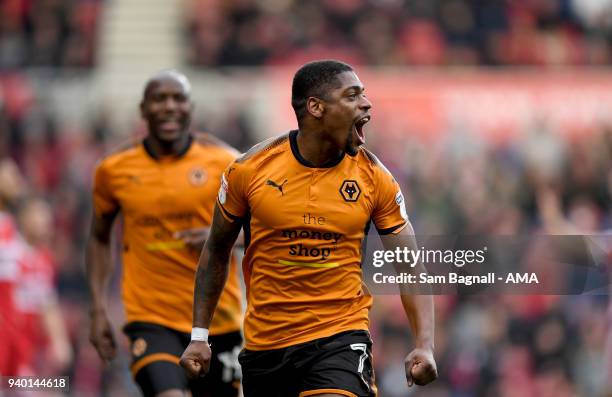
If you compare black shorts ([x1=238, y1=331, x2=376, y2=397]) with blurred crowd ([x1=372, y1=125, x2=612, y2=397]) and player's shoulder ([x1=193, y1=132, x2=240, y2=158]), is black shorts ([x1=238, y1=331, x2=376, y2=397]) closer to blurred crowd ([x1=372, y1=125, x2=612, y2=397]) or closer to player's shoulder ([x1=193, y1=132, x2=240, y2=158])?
player's shoulder ([x1=193, y1=132, x2=240, y2=158])

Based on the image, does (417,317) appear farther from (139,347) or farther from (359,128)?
(139,347)

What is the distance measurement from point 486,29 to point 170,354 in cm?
1352

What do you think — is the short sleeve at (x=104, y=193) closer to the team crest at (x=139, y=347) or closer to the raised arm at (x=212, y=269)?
the team crest at (x=139, y=347)

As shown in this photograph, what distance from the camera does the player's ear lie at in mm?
7387

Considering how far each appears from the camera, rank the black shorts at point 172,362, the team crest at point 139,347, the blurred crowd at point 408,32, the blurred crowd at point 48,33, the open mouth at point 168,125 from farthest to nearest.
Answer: the blurred crowd at point 48,33, the blurred crowd at point 408,32, the open mouth at point 168,125, the team crest at point 139,347, the black shorts at point 172,362

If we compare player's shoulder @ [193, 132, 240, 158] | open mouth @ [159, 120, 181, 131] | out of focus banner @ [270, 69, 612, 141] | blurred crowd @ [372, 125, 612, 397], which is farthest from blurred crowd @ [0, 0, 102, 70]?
open mouth @ [159, 120, 181, 131]

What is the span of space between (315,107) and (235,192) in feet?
2.08

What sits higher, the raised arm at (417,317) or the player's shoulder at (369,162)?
the player's shoulder at (369,162)

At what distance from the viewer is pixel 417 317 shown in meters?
7.42

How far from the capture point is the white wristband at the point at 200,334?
758 centimetres

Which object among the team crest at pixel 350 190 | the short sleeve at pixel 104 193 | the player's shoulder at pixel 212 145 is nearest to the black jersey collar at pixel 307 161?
the team crest at pixel 350 190

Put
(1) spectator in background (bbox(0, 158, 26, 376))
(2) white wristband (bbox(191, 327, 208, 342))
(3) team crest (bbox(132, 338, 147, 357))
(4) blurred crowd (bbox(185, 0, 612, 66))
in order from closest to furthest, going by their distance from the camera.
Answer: (2) white wristband (bbox(191, 327, 208, 342)) < (3) team crest (bbox(132, 338, 147, 357)) < (1) spectator in background (bbox(0, 158, 26, 376)) < (4) blurred crowd (bbox(185, 0, 612, 66))

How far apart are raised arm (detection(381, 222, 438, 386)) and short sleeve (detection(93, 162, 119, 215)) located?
2729 millimetres

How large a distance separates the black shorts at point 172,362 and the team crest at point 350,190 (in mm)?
2159
